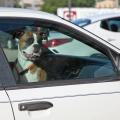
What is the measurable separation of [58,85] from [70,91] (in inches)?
4.0

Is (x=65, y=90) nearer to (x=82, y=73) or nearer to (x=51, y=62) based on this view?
(x=82, y=73)

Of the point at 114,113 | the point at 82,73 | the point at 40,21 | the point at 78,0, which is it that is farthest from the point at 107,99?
the point at 78,0

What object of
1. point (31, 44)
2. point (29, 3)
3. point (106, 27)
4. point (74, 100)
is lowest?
point (29, 3)

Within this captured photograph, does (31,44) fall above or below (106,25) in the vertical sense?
above

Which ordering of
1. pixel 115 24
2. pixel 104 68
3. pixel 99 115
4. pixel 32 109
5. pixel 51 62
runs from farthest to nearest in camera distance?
1. pixel 115 24
2. pixel 51 62
3. pixel 104 68
4. pixel 99 115
5. pixel 32 109

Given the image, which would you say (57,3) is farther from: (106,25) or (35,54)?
(35,54)

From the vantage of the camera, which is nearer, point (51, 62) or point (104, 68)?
point (104, 68)

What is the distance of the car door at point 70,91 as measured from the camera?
346 cm

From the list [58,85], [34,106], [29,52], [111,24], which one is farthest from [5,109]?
[111,24]

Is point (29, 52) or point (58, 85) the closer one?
point (58, 85)

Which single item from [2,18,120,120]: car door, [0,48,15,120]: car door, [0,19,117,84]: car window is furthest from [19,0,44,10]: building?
[0,48,15,120]: car door

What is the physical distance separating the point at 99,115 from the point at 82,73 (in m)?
0.46

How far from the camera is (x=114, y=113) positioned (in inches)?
146

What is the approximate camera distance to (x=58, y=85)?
11.9 feet
